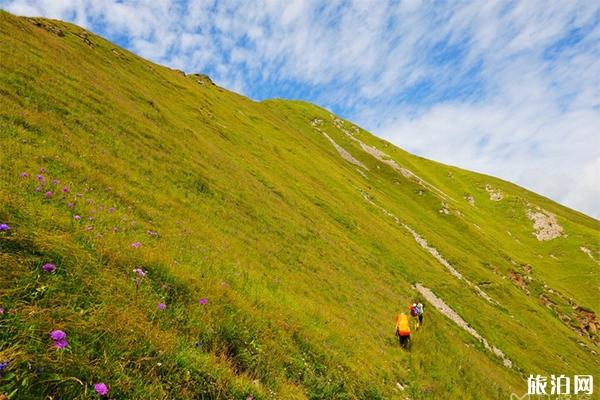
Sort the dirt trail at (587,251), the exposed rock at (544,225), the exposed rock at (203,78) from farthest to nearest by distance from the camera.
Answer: the exposed rock at (544,225)
the exposed rock at (203,78)
the dirt trail at (587,251)

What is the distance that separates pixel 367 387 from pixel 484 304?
43.8m

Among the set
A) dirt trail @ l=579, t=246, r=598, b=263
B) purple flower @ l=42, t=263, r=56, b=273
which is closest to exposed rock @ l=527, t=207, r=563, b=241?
dirt trail @ l=579, t=246, r=598, b=263

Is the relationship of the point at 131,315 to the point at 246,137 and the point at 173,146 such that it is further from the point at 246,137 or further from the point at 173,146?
the point at 246,137

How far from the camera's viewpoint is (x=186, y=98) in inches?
2387

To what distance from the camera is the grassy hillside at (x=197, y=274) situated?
5379 mm

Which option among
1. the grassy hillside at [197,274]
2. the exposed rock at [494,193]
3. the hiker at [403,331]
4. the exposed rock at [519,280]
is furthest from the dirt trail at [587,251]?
the hiker at [403,331]

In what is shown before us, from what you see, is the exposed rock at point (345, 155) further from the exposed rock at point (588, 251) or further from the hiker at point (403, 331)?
the hiker at point (403, 331)

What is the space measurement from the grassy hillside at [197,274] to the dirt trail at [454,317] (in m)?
1.40

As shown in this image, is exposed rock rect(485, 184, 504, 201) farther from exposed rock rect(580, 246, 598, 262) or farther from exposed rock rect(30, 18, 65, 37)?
exposed rock rect(30, 18, 65, 37)

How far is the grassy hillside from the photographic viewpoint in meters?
5.38

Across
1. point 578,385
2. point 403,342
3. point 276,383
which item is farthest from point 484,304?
point 276,383

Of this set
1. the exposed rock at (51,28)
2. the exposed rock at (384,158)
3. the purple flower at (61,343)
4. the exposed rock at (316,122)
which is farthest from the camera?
the exposed rock at (316,122)

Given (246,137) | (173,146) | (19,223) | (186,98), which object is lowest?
(19,223)

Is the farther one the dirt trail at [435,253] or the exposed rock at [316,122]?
the exposed rock at [316,122]
